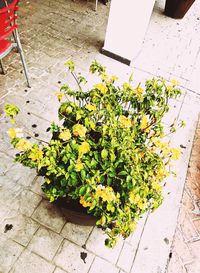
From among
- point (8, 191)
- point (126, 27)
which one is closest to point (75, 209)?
point (8, 191)

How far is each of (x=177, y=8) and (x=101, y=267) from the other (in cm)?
599

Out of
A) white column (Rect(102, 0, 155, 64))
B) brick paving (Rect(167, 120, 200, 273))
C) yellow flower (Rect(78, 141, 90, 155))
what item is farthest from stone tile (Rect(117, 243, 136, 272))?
white column (Rect(102, 0, 155, 64))

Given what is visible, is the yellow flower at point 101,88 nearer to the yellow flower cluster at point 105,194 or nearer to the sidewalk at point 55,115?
the yellow flower cluster at point 105,194

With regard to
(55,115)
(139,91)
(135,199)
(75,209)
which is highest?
(139,91)

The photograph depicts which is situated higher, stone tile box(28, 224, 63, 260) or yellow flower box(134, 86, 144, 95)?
yellow flower box(134, 86, 144, 95)

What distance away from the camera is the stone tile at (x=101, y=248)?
2.38 meters

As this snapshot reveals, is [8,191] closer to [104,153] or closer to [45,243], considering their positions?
[45,243]

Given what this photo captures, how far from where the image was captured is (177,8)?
604 cm

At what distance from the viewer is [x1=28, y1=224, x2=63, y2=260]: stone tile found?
2300 mm

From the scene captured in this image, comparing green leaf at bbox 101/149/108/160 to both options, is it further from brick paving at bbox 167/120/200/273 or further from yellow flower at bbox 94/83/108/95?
brick paving at bbox 167/120/200/273

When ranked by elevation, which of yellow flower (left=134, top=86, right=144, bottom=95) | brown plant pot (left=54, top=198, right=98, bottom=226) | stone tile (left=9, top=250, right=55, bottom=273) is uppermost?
yellow flower (left=134, top=86, right=144, bottom=95)

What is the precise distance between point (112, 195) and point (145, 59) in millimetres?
3785

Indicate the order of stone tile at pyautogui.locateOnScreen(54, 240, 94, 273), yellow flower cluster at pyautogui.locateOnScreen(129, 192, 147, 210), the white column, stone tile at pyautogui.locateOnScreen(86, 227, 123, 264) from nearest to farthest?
yellow flower cluster at pyautogui.locateOnScreen(129, 192, 147, 210) → stone tile at pyautogui.locateOnScreen(54, 240, 94, 273) → stone tile at pyautogui.locateOnScreen(86, 227, 123, 264) → the white column

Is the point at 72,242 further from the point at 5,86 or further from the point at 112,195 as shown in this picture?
the point at 5,86
